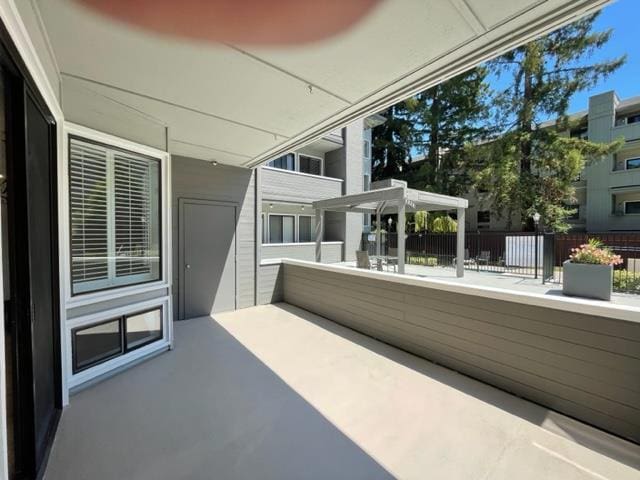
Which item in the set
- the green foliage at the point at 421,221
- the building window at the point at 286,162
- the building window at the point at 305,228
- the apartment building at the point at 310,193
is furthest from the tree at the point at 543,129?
the building window at the point at 286,162

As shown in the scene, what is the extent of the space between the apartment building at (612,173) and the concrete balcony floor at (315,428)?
14.2 m

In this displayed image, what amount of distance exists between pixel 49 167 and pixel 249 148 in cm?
263

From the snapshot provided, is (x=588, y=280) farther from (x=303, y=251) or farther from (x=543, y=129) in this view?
(x=543, y=129)

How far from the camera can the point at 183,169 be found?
17.0ft

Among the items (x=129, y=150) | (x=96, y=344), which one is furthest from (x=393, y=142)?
(x=96, y=344)

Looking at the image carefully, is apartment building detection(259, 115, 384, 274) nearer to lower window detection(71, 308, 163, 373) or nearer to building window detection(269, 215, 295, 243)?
building window detection(269, 215, 295, 243)

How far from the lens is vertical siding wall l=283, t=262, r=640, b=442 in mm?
2332

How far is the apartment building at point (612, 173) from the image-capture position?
573 inches

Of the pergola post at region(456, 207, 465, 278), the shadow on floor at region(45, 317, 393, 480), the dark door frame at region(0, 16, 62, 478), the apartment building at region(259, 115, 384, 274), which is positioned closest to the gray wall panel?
the apartment building at region(259, 115, 384, 274)

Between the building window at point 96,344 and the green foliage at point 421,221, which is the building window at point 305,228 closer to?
the green foliage at point 421,221

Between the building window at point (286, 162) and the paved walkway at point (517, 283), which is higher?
the building window at point (286, 162)

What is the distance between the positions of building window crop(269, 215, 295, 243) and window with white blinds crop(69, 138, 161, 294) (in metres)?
6.01

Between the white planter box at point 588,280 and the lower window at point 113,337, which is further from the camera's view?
the white planter box at point 588,280

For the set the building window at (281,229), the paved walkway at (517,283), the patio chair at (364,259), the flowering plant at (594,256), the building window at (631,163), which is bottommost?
the paved walkway at (517,283)
